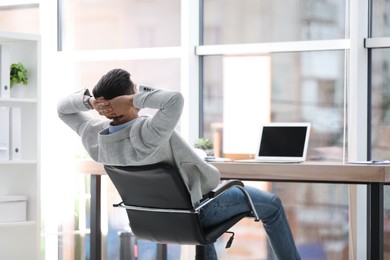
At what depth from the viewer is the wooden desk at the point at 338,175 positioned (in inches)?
159

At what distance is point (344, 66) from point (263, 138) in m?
0.78

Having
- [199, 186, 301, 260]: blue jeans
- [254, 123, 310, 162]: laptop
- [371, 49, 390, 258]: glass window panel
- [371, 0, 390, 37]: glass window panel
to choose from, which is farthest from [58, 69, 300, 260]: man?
[371, 0, 390, 37]: glass window panel

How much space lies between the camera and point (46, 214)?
6105 millimetres

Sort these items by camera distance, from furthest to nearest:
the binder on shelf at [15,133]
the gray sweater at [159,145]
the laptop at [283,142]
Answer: the binder on shelf at [15,133] → the laptop at [283,142] → the gray sweater at [159,145]

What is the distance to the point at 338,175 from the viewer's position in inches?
165

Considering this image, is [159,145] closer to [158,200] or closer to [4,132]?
[158,200]

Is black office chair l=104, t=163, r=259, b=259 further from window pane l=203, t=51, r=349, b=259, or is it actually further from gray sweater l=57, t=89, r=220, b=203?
window pane l=203, t=51, r=349, b=259

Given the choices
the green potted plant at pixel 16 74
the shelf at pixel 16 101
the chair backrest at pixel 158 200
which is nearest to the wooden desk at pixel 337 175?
the chair backrest at pixel 158 200

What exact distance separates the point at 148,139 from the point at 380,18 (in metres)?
2.24

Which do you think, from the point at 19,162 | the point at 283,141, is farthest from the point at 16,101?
the point at 283,141

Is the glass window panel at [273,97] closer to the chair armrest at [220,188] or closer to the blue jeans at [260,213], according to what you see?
the blue jeans at [260,213]

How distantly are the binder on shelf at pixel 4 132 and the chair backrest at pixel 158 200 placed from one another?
133 centimetres

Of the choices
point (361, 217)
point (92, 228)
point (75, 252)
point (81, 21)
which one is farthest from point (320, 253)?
point (81, 21)

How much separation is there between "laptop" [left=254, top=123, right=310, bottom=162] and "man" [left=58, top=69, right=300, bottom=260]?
927 mm
